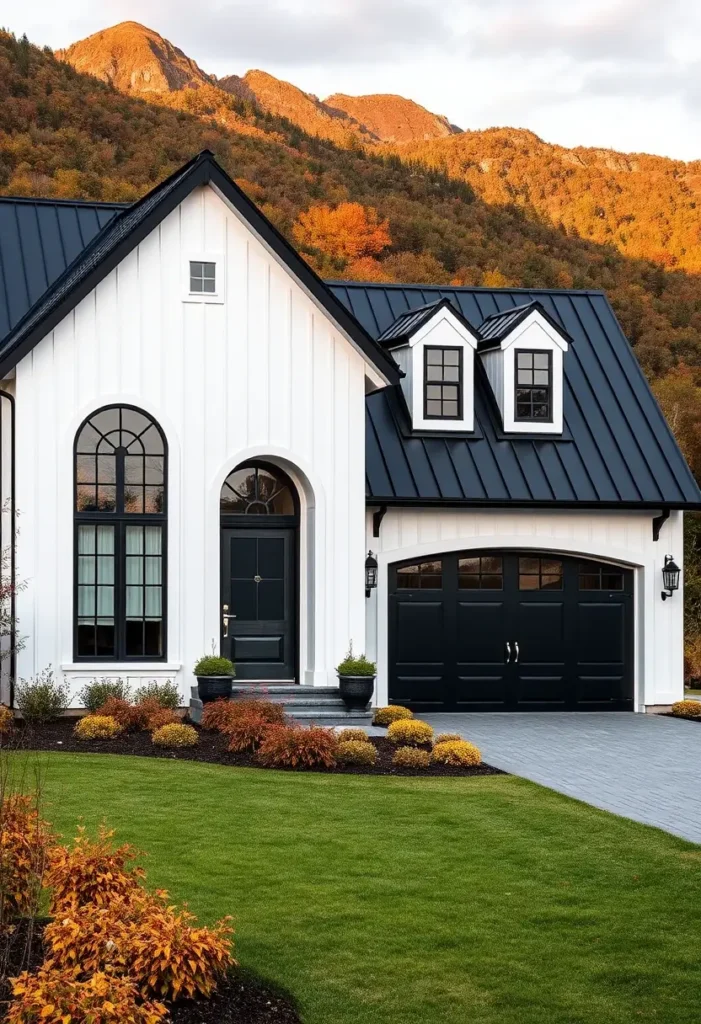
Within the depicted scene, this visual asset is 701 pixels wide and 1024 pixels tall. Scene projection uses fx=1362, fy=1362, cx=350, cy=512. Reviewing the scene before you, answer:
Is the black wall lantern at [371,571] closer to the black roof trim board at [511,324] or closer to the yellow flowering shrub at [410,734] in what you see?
the yellow flowering shrub at [410,734]

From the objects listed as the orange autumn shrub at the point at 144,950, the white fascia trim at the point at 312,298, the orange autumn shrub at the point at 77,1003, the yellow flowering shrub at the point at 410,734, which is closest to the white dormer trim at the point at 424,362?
the white fascia trim at the point at 312,298

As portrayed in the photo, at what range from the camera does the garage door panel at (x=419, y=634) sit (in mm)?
20641

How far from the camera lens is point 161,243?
728 inches

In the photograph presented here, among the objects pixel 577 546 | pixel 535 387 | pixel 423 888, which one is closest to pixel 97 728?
pixel 423 888

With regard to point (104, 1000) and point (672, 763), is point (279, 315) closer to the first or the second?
point (672, 763)

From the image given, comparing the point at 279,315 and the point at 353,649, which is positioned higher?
the point at 279,315

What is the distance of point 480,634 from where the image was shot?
20938 mm

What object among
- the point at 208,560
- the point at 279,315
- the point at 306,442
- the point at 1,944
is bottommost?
the point at 1,944

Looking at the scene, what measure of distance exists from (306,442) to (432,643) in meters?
3.93

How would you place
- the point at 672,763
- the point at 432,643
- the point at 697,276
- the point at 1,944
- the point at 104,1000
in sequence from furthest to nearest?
the point at 697,276 → the point at 432,643 → the point at 672,763 → the point at 1,944 → the point at 104,1000

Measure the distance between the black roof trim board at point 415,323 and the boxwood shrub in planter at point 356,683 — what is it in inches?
221

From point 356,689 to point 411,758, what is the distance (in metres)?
3.79

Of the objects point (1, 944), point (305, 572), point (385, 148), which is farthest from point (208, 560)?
point (385, 148)

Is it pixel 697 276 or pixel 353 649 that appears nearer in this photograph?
pixel 353 649
